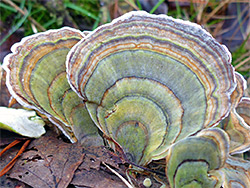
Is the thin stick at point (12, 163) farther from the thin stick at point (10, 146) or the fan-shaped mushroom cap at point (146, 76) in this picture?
the fan-shaped mushroom cap at point (146, 76)

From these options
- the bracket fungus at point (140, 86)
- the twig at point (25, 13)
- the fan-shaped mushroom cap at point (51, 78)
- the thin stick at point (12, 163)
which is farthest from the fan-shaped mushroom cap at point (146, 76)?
the twig at point (25, 13)

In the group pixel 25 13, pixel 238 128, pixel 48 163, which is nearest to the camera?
pixel 48 163

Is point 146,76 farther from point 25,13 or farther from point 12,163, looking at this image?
point 25,13

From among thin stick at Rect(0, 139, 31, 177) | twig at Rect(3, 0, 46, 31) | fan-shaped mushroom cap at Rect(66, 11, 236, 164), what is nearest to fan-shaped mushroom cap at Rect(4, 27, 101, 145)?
fan-shaped mushroom cap at Rect(66, 11, 236, 164)

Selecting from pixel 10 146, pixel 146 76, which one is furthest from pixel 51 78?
pixel 146 76

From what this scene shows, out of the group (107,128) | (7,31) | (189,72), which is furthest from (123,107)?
(7,31)

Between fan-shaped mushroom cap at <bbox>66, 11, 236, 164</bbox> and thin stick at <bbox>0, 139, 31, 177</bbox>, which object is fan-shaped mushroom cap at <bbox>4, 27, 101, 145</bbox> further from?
thin stick at <bbox>0, 139, 31, 177</bbox>
